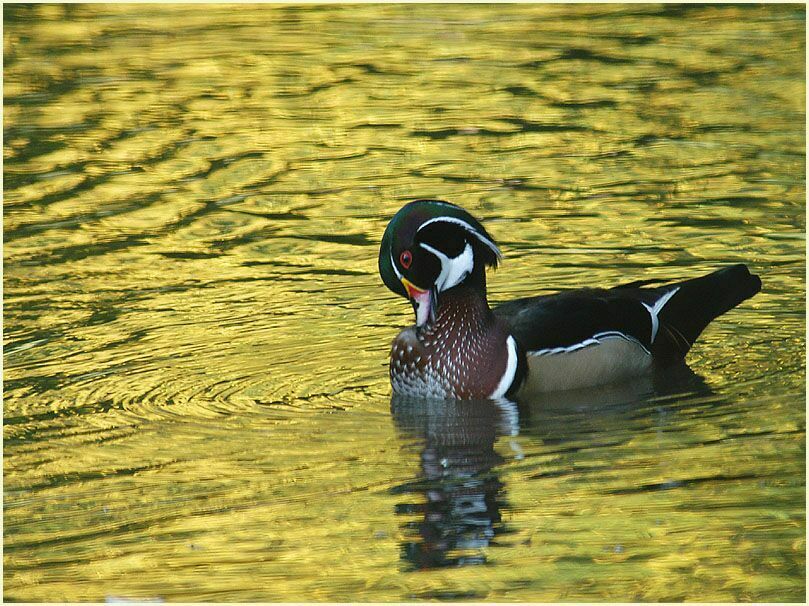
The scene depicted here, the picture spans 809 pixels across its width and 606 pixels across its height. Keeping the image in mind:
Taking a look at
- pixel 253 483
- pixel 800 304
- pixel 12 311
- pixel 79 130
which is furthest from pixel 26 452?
pixel 79 130

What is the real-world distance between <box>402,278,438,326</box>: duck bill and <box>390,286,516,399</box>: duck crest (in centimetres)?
5

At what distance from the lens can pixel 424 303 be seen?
8781mm

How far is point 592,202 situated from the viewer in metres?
11.9

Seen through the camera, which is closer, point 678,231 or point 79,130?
point 678,231

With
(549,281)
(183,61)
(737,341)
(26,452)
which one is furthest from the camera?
(183,61)

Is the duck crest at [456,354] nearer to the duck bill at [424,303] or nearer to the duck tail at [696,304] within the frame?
the duck bill at [424,303]

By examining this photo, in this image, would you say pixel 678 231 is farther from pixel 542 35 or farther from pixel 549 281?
pixel 542 35

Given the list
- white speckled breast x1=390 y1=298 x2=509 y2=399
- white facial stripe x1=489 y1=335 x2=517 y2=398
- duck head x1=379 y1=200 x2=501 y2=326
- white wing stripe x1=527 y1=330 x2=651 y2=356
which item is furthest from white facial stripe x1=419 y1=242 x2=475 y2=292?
white wing stripe x1=527 y1=330 x2=651 y2=356

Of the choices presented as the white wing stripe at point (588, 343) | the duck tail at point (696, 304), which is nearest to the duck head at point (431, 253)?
the white wing stripe at point (588, 343)

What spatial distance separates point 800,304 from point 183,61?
28.7 ft

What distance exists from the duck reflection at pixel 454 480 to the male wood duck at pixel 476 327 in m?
0.16

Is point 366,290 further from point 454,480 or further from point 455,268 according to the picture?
point 454,480

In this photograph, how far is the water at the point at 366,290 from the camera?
670 centimetres

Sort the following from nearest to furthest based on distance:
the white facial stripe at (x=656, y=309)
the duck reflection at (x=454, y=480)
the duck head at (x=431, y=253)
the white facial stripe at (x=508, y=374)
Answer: the duck reflection at (x=454, y=480)
the duck head at (x=431, y=253)
the white facial stripe at (x=508, y=374)
the white facial stripe at (x=656, y=309)
